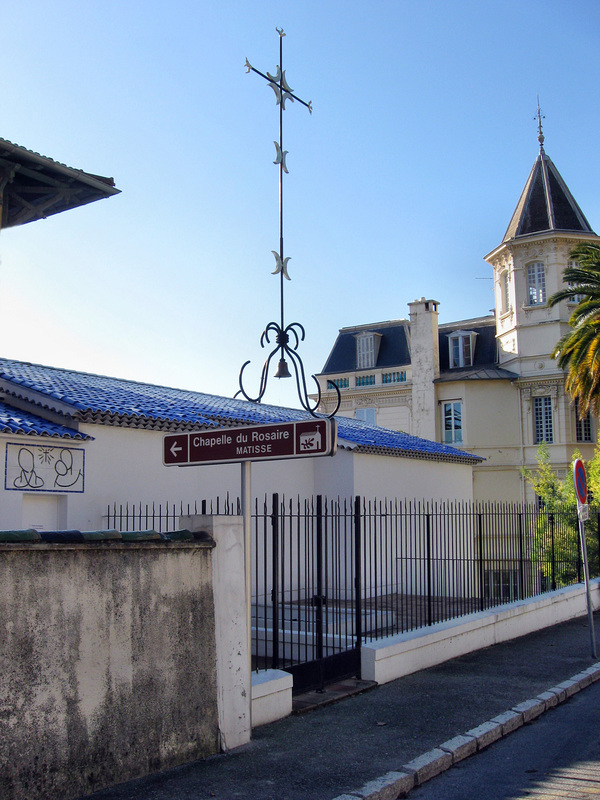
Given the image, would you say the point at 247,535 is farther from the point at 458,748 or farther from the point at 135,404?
the point at 135,404

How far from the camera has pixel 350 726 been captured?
7.73 meters

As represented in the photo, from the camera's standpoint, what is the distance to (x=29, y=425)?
1266cm

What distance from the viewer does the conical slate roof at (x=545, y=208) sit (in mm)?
36344

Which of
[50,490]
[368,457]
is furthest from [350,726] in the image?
[368,457]

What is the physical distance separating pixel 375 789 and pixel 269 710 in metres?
2.02

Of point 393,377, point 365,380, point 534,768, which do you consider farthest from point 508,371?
point 534,768

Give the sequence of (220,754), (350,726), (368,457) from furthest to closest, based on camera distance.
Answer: (368,457) < (350,726) < (220,754)

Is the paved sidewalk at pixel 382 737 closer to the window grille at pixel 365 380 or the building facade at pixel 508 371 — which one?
the building facade at pixel 508 371

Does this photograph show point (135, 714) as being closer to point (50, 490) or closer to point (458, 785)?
point (458, 785)

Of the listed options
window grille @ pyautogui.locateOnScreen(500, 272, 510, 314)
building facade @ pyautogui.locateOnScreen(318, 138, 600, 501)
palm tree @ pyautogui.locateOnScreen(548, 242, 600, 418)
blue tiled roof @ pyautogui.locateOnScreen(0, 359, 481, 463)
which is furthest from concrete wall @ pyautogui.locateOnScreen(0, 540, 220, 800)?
window grille @ pyautogui.locateOnScreen(500, 272, 510, 314)

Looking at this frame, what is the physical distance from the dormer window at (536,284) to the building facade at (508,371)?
0.15 feet

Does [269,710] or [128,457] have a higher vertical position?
[128,457]

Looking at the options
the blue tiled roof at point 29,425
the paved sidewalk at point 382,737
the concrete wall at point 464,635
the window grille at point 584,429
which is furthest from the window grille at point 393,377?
the paved sidewalk at point 382,737

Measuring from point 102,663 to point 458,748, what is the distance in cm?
322
